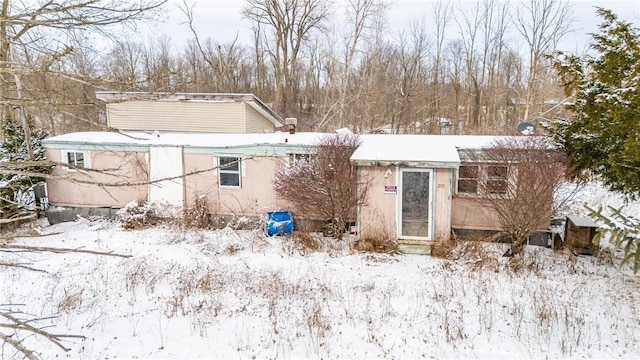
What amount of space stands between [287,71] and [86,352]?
23.1 m

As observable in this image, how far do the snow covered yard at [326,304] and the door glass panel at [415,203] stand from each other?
0.60 metres

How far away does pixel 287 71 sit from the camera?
25.7 m

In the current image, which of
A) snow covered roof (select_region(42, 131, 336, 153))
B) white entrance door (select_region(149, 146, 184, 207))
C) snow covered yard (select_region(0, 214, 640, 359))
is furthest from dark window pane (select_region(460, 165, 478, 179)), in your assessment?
white entrance door (select_region(149, 146, 184, 207))

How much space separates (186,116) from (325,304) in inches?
398

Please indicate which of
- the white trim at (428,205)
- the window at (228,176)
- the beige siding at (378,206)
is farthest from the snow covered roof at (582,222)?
the window at (228,176)

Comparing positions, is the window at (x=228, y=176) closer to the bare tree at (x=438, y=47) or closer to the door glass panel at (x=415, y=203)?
the door glass panel at (x=415, y=203)

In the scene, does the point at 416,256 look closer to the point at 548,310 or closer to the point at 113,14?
the point at 548,310

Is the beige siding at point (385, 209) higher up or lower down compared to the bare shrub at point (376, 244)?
higher up

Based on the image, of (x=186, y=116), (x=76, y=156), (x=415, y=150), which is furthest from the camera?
(x=186, y=116)

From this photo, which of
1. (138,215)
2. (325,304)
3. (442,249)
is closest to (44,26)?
(325,304)

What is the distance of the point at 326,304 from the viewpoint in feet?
18.1

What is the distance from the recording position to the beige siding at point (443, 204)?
7664mm

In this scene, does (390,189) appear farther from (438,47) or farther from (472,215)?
(438,47)

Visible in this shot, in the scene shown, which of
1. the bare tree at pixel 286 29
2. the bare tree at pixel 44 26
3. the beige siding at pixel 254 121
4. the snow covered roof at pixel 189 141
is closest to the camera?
the bare tree at pixel 44 26
